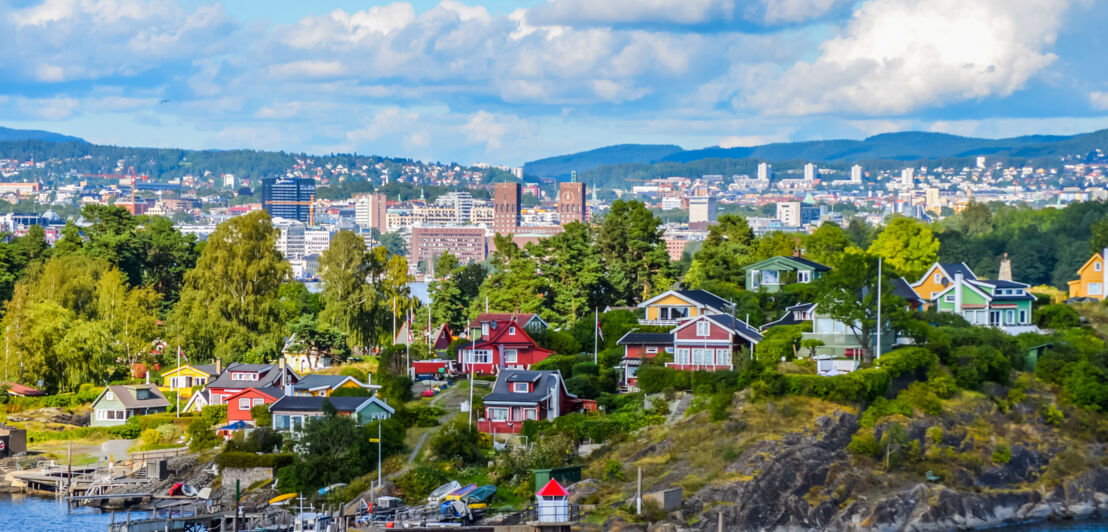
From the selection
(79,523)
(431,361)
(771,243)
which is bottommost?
(79,523)

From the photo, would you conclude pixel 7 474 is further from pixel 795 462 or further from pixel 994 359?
pixel 994 359

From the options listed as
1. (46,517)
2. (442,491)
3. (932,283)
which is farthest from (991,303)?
(46,517)

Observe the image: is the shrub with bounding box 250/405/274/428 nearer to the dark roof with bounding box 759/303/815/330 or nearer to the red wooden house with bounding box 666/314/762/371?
the red wooden house with bounding box 666/314/762/371

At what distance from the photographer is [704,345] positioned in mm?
56562

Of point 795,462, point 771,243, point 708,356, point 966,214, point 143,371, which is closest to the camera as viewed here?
point 795,462

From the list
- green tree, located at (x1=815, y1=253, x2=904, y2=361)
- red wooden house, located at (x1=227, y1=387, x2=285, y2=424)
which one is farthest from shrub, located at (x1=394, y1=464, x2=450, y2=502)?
green tree, located at (x1=815, y1=253, x2=904, y2=361)

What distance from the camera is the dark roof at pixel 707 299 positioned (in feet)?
211

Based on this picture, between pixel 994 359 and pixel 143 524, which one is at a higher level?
pixel 994 359

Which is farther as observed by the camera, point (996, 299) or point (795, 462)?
point (996, 299)

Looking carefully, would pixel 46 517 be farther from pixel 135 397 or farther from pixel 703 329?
pixel 703 329

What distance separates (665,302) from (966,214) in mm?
73766

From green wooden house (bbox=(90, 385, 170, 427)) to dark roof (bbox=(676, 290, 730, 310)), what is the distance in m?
23.5

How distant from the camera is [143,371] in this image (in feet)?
240

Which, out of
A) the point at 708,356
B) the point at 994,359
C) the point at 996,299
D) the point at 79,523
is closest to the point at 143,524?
the point at 79,523
